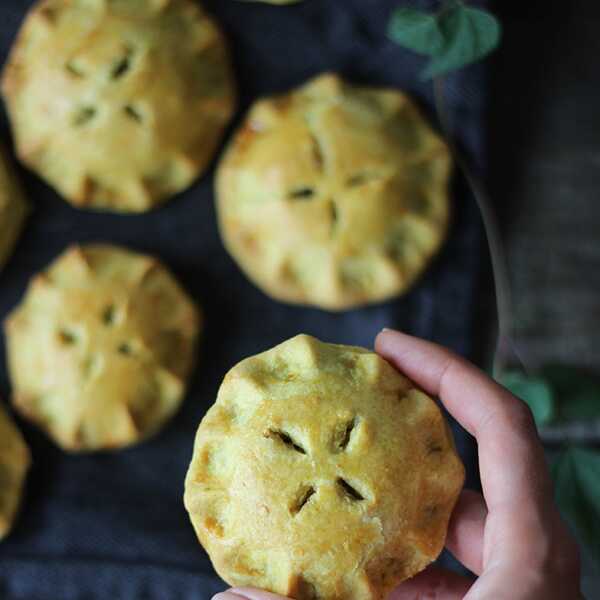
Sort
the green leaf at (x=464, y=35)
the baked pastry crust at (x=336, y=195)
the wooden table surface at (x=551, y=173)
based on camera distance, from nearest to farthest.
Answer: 1. the green leaf at (x=464, y=35)
2. the baked pastry crust at (x=336, y=195)
3. the wooden table surface at (x=551, y=173)

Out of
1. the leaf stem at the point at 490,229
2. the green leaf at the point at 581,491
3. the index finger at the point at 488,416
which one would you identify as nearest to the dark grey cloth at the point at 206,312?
the leaf stem at the point at 490,229

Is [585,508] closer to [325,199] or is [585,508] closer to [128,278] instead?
[325,199]

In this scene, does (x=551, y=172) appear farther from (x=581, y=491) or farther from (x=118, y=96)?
(x=118, y=96)

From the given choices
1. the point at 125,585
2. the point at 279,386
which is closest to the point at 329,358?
the point at 279,386

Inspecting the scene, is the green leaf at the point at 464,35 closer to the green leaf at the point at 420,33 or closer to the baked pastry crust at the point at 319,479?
the green leaf at the point at 420,33

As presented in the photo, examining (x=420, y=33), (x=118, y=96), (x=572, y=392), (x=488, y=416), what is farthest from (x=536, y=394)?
(x=118, y=96)

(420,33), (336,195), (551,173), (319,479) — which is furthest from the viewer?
(551,173)

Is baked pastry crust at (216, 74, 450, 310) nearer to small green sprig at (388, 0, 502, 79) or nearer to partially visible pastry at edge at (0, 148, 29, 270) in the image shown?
small green sprig at (388, 0, 502, 79)
